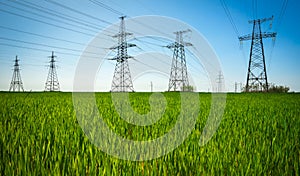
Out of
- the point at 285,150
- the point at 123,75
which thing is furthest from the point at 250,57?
the point at 285,150

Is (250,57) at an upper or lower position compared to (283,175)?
upper

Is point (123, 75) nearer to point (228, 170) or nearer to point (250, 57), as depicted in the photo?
point (250, 57)

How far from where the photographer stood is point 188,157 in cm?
119

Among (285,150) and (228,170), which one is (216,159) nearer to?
(228,170)

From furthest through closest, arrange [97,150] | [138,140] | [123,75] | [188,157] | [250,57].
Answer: [123,75] → [250,57] → [138,140] → [97,150] → [188,157]

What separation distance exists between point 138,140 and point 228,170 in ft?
2.56

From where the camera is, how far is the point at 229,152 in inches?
53.1

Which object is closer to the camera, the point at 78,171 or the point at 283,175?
the point at 78,171

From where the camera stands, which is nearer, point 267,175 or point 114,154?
point 267,175

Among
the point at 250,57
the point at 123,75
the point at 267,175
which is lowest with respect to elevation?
the point at 267,175

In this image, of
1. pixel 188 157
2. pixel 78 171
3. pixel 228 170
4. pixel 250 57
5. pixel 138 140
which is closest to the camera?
pixel 78 171

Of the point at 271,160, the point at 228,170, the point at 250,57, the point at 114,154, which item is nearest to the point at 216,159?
the point at 228,170

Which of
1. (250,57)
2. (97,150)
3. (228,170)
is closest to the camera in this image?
(228,170)

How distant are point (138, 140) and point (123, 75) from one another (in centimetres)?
2829
